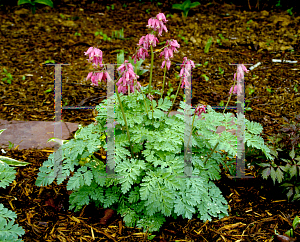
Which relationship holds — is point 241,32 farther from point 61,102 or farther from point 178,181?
point 178,181

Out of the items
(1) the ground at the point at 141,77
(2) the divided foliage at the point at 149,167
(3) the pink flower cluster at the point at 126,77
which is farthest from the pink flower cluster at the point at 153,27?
(1) the ground at the point at 141,77

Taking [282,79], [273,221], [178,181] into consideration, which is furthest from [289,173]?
[282,79]

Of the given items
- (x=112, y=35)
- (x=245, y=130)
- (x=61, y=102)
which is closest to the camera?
(x=245, y=130)

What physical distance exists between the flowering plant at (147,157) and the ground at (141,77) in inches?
7.9

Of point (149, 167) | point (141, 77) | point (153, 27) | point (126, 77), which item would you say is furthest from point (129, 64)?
point (141, 77)

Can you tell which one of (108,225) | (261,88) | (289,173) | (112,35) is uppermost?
(112,35)

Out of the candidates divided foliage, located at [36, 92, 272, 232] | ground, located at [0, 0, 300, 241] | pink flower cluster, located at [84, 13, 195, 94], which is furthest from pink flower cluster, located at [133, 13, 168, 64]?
ground, located at [0, 0, 300, 241]

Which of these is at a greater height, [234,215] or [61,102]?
[61,102]

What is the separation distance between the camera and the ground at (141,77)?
2.24 m

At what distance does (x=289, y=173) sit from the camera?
7.59ft

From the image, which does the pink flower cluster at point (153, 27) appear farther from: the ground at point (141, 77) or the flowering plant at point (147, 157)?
the ground at point (141, 77)

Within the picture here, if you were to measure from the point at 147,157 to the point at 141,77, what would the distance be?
2.41 m

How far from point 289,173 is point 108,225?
1.57 metres

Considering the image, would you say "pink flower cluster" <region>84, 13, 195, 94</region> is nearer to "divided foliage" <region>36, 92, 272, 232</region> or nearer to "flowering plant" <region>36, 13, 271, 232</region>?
"flowering plant" <region>36, 13, 271, 232</region>
